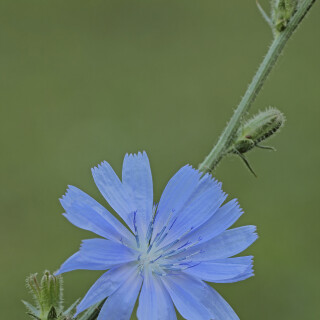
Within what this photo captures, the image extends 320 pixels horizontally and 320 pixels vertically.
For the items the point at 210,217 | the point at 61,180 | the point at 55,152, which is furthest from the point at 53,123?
the point at 210,217

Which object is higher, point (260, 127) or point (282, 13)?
point (282, 13)

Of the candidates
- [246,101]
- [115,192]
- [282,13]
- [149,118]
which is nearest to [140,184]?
[115,192]

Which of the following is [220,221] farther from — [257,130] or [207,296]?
[257,130]

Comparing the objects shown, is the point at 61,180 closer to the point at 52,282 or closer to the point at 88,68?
the point at 88,68

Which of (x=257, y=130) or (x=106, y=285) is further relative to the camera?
(x=257, y=130)

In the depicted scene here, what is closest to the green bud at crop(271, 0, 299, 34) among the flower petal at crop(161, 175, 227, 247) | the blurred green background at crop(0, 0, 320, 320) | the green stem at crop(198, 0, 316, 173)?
the green stem at crop(198, 0, 316, 173)

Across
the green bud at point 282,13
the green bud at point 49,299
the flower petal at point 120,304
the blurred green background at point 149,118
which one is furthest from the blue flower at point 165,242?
the blurred green background at point 149,118

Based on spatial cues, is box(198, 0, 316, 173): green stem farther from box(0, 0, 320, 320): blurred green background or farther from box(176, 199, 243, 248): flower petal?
box(0, 0, 320, 320): blurred green background
